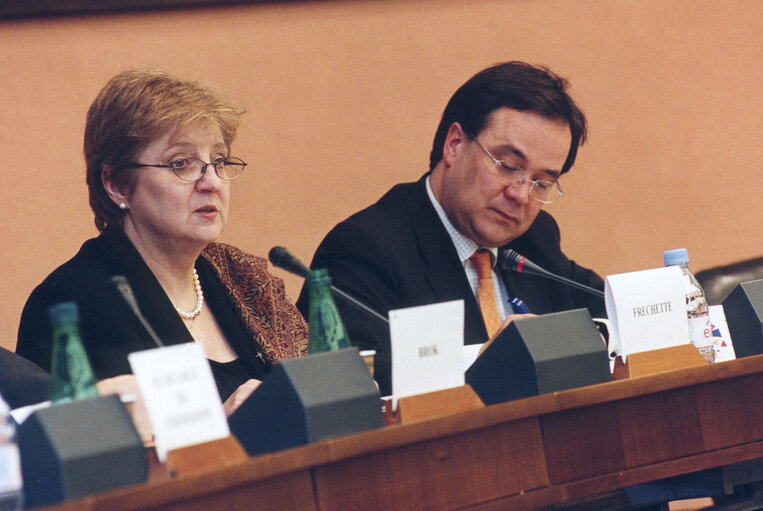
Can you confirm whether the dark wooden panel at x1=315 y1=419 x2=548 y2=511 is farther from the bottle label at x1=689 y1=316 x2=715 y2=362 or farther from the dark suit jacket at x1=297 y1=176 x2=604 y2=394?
the dark suit jacket at x1=297 y1=176 x2=604 y2=394

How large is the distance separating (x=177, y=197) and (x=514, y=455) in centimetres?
104

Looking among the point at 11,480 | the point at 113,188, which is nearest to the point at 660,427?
the point at 11,480

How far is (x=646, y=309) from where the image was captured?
5.08ft

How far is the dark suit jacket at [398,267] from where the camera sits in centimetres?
230

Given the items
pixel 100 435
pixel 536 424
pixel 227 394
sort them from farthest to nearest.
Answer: pixel 227 394, pixel 536 424, pixel 100 435

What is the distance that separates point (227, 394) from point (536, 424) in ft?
2.86

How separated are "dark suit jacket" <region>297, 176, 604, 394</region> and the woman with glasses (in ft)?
0.70

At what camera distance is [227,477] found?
1047 mm

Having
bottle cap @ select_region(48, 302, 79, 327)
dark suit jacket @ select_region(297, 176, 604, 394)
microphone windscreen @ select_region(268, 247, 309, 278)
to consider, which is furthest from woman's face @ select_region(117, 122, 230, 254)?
bottle cap @ select_region(48, 302, 79, 327)

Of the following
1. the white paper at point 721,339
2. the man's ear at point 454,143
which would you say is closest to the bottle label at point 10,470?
the white paper at point 721,339

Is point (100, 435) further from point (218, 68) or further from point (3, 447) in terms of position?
point (218, 68)

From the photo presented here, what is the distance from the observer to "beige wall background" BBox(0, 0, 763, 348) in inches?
107

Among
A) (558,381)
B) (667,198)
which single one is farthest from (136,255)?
(667,198)

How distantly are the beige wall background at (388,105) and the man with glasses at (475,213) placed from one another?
532mm
